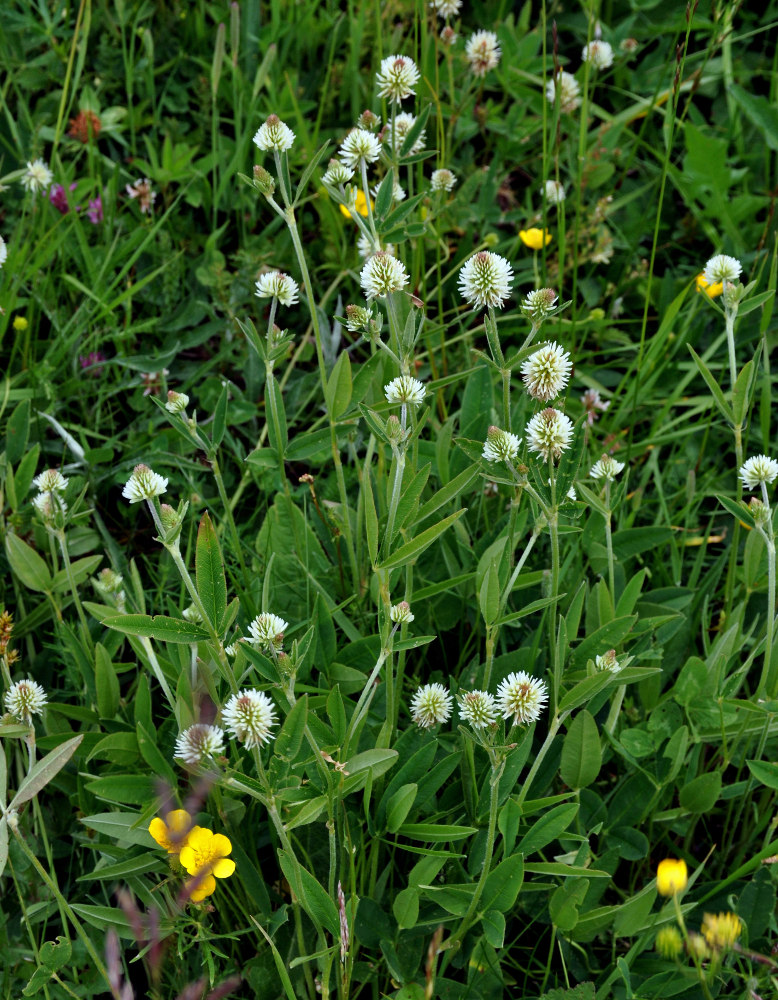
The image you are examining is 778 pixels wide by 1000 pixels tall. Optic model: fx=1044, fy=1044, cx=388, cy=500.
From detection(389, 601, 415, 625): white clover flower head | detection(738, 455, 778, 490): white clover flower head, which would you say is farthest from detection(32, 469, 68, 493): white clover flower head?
detection(738, 455, 778, 490): white clover flower head

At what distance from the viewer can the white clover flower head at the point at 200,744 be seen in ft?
4.30

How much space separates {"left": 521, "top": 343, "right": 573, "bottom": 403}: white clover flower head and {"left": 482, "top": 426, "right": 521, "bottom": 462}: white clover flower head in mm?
70

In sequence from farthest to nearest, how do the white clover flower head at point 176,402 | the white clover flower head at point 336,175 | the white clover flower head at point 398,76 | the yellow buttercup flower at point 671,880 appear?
1. the white clover flower head at point 398,76
2. the white clover flower head at point 336,175
3. the white clover flower head at point 176,402
4. the yellow buttercup flower at point 671,880

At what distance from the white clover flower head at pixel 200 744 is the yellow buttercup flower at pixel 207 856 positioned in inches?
5.9

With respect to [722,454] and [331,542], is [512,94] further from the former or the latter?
[331,542]

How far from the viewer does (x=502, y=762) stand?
132 cm

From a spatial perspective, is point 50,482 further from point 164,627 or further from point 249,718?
point 249,718

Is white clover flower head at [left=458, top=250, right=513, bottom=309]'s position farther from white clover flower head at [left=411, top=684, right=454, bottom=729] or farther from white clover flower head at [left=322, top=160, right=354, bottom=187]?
white clover flower head at [left=411, top=684, right=454, bottom=729]

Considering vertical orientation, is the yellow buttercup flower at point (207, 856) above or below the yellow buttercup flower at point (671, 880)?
below

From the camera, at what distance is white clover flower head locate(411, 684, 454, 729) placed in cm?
154

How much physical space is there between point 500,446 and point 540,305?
20cm

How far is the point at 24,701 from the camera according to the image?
1.59m

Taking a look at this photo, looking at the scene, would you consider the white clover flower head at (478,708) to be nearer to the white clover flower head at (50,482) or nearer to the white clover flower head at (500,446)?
the white clover flower head at (500,446)

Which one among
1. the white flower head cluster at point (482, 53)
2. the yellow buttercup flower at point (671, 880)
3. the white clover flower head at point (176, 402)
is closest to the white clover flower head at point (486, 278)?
the white clover flower head at point (176, 402)
